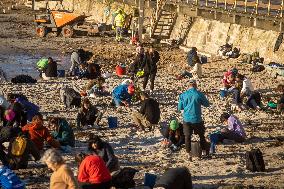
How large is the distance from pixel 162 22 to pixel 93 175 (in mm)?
24096

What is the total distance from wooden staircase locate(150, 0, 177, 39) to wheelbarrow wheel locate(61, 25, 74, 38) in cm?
459

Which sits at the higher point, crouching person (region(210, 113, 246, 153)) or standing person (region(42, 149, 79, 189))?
standing person (region(42, 149, 79, 189))

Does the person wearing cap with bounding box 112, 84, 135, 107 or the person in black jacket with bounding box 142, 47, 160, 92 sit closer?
the person wearing cap with bounding box 112, 84, 135, 107

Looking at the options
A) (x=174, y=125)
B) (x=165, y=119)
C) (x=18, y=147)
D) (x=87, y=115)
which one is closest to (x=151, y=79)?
(x=165, y=119)

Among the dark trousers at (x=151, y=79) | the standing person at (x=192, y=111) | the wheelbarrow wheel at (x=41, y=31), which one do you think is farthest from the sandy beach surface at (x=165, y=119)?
the wheelbarrow wheel at (x=41, y=31)

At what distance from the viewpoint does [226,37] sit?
31016 mm

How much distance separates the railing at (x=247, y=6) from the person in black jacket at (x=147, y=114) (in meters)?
11.6

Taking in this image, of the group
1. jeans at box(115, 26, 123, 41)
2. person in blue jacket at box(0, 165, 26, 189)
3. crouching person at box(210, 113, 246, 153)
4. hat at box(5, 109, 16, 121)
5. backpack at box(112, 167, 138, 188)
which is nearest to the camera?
person in blue jacket at box(0, 165, 26, 189)

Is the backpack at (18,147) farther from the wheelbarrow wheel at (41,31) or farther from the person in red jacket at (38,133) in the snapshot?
the wheelbarrow wheel at (41,31)

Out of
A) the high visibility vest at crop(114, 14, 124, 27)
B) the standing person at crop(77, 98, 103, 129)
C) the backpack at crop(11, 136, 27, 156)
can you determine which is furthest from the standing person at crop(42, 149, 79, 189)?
the high visibility vest at crop(114, 14, 124, 27)

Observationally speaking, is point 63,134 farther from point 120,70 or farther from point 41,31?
point 41,31

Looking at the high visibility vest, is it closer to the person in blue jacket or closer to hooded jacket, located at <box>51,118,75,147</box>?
hooded jacket, located at <box>51,118,75,147</box>

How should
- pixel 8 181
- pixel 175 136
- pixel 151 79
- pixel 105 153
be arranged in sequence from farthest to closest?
1. pixel 151 79
2. pixel 175 136
3. pixel 105 153
4. pixel 8 181

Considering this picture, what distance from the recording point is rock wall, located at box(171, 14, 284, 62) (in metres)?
28.3
